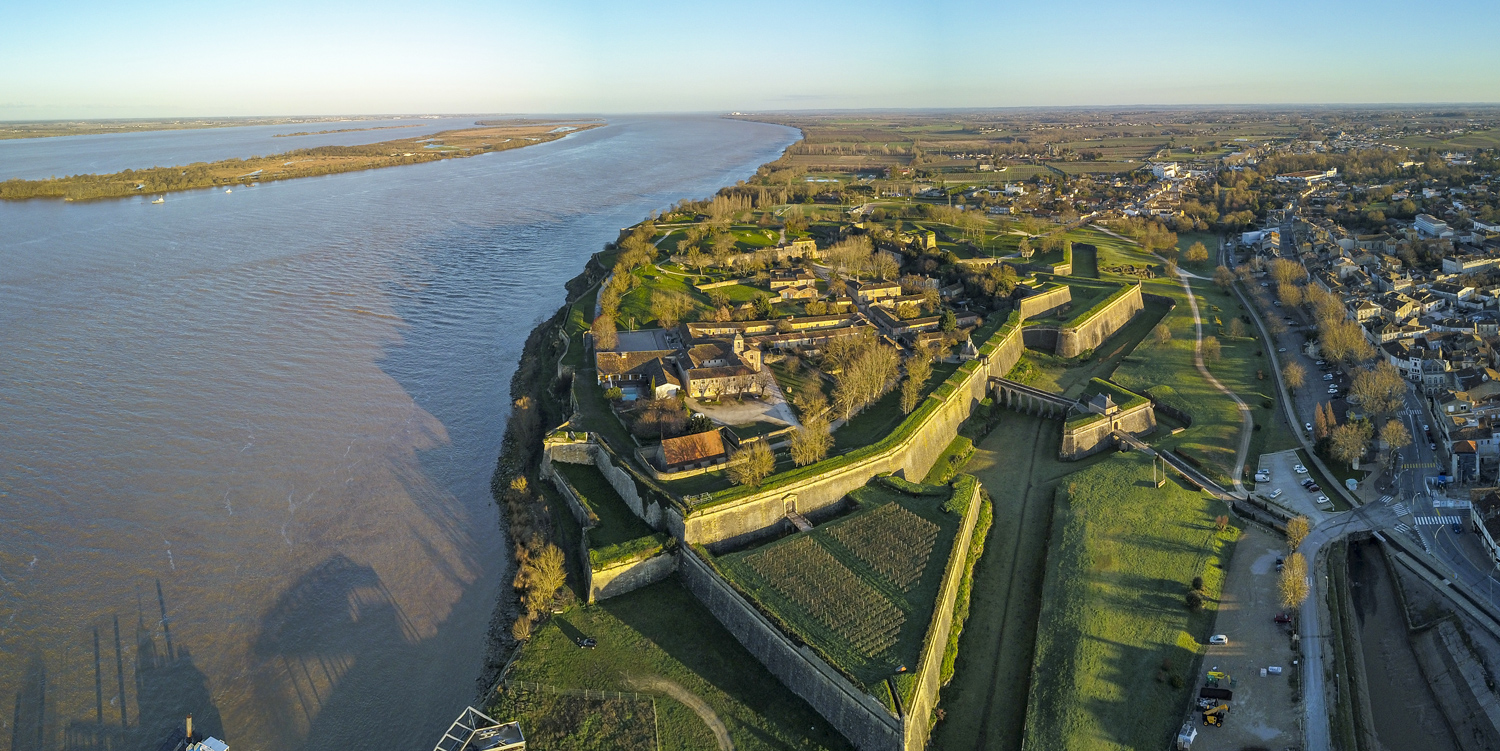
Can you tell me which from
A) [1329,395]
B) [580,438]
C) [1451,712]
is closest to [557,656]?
[580,438]

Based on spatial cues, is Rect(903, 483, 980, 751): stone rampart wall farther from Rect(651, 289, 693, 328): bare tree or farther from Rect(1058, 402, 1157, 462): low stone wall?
Rect(651, 289, 693, 328): bare tree

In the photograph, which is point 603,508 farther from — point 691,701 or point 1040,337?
point 1040,337

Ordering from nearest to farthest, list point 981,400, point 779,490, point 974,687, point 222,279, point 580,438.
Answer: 1. point 974,687
2. point 779,490
3. point 580,438
4. point 981,400
5. point 222,279

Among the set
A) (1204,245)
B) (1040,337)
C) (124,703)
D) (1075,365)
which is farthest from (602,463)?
(1204,245)

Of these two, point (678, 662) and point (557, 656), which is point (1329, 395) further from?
point (557, 656)

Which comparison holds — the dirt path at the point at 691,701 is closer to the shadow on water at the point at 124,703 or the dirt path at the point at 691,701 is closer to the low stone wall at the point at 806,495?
the low stone wall at the point at 806,495

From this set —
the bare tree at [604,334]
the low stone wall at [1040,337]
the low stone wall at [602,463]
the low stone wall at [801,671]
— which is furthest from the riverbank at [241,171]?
the low stone wall at [801,671]

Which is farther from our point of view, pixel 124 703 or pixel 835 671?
pixel 124 703
